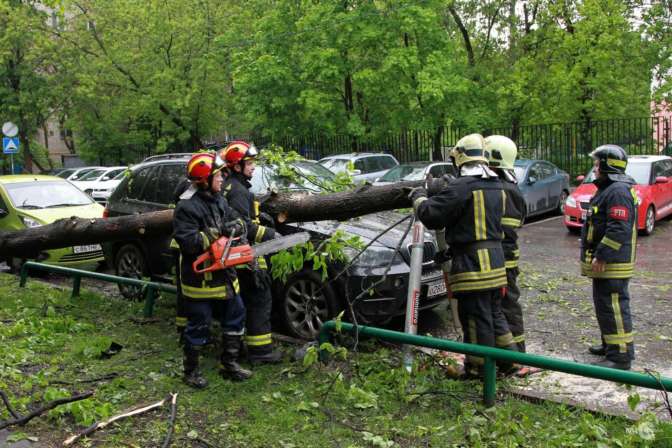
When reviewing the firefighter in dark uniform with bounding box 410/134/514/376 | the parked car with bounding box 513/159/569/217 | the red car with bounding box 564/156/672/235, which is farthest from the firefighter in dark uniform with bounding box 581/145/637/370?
the parked car with bounding box 513/159/569/217

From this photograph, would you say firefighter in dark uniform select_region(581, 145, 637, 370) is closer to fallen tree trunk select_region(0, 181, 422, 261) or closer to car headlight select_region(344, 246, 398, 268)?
fallen tree trunk select_region(0, 181, 422, 261)

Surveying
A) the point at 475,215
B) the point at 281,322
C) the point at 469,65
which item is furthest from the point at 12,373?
the point at 469,65

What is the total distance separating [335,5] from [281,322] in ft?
54.8

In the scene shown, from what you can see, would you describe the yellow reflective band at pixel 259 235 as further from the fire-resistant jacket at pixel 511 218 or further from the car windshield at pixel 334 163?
the car windshield at pixel 334 163

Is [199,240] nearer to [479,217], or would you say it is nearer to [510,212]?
[479,217]

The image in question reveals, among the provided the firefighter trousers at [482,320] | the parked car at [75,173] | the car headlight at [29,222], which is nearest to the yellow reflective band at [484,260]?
the firefighter trousers at [482,320]

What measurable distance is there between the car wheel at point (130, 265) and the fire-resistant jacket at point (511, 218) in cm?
462

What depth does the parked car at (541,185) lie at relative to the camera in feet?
49.3

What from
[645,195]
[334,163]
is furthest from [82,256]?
[645,195]

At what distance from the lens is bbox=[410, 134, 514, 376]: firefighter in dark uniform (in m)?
4.55

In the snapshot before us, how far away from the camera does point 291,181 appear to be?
6.59 m

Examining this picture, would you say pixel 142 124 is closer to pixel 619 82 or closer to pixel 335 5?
pixel 335 5

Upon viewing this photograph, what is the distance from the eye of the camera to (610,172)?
18.0 ft

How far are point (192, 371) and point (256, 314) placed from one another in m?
0.74
